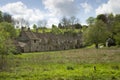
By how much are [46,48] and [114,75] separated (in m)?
90.2

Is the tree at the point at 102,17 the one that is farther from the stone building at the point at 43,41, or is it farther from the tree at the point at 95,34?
the tree at the point at 95,34

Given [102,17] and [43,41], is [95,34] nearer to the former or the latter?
[43,41]

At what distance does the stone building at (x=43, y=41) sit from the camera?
4172 inches

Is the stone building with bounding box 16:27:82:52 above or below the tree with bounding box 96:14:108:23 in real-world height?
below

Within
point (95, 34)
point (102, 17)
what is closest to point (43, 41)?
point (102, 17)

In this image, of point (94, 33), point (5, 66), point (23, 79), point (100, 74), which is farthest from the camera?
point (94, 33)

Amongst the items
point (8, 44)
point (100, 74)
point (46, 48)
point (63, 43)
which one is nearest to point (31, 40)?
point (46, 48)

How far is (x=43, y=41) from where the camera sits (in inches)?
4862

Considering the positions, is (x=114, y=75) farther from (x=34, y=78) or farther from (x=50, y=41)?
(x=50, y=41)

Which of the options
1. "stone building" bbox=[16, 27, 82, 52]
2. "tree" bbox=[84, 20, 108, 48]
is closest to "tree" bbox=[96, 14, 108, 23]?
"stone building" bbox=[16, 27, 82, 52]

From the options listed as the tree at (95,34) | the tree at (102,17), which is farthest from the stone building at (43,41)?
the tree at (95,34)

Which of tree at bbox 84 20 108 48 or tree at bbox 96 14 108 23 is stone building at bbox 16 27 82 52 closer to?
tree at bbox 96 14 108 23

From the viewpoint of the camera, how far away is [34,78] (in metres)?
26.8

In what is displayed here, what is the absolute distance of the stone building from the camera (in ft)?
348
